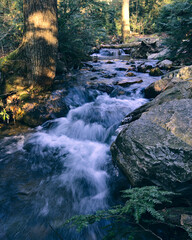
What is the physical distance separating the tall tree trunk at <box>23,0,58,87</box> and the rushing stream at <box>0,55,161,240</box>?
137 cm

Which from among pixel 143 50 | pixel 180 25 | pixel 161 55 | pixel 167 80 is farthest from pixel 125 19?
pixel 167 80

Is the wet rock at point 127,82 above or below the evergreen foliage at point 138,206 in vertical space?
above

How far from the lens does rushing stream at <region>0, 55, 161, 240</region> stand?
2098 millimetres

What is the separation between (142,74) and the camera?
7.50 metres

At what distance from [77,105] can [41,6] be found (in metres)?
2.74

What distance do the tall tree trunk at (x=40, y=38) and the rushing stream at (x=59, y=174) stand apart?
1.37m

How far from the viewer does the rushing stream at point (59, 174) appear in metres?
2.10

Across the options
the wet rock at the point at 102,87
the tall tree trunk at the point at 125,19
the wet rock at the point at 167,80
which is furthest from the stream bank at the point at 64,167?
the tall tree trunk at the point at 125,19

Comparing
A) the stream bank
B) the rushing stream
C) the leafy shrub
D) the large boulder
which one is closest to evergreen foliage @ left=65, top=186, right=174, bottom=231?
the large boulder

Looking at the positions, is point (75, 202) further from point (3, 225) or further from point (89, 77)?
point (89, 77)

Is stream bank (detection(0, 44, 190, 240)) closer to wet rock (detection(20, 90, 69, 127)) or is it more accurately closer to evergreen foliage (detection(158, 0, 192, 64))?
wet rock (detection(20, 90, 69, 127))

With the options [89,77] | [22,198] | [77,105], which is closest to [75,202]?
[22,198]

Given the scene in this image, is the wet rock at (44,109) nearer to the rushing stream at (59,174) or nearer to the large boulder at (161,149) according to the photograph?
the rushing stream at (59,174)

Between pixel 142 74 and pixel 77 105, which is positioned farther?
pixel 142 74
